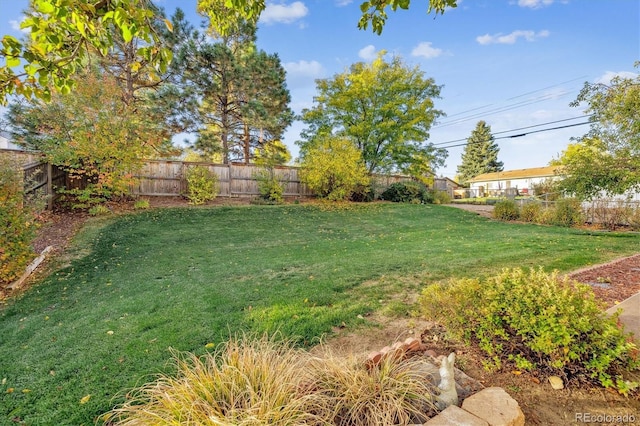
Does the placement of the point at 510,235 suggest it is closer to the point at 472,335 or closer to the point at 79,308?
the point at 472,335

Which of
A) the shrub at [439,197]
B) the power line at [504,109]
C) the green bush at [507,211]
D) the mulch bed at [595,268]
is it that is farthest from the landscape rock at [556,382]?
the power line at [504,109]

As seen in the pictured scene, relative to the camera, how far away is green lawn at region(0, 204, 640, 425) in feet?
8.07

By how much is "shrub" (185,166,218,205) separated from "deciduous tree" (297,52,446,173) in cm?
597

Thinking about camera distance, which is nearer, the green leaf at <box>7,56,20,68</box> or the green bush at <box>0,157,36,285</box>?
the green leaf at <box>7,56,20,68</box>

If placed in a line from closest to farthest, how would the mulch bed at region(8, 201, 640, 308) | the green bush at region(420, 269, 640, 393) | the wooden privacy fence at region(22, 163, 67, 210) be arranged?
the green bush at region(420, 269, 640, 393)
the mulch bed at region(8, 201, 640, 308)
the wooden privacy fence at region(22, 163, 67, 210)

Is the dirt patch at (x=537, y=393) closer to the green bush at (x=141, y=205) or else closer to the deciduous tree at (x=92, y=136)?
the deciduous tree at (x=92, y=136)

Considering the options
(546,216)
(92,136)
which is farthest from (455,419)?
(546,216)

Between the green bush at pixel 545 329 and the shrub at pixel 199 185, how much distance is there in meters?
12.1

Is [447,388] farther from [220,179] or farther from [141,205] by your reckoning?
[220,179]

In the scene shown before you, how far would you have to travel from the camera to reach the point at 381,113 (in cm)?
1644

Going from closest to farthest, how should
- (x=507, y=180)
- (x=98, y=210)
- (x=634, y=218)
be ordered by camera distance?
1. (x=98, y=210)
2. (x=634, y=218)
3. (x=507, y=180)

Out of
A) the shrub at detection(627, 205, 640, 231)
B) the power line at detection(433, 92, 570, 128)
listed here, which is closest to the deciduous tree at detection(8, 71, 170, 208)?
the power line at detection(433, 92, 570, 128)

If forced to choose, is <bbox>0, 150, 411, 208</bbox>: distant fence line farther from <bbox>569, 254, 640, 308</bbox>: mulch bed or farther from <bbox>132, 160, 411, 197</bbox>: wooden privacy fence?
<bbox>569, 254, 640, 308</bbox>: mulch bed

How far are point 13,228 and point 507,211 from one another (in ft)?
50.9
